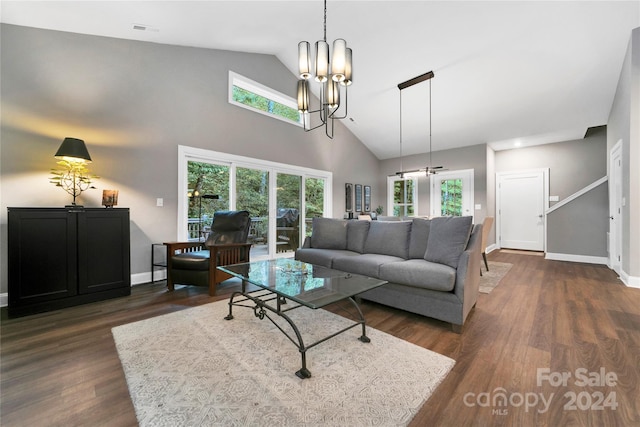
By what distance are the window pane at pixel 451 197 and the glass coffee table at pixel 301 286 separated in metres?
5.24

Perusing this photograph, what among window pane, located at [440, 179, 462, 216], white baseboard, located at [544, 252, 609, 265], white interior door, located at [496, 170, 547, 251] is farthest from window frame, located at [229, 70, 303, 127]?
white baseboard, located at [544, 252, 609, 265]

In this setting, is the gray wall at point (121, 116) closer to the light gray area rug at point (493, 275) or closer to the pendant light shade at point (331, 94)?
the pendant light shade at point (331, 94)

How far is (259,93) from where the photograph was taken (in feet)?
15.7

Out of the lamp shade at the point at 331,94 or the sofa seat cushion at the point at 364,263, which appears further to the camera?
the sofa seat cushion at the point at 364,263

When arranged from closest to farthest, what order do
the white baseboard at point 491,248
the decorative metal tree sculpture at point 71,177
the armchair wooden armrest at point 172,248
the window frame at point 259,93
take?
the decorative metal tree sculpture at point 71,177
the armchair wooden armrest at point 172,248
the window frame at point 259,93
the white baseboard at point 491,248

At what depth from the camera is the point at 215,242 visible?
3473 millimetres

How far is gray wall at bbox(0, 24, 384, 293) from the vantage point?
8.66 ft

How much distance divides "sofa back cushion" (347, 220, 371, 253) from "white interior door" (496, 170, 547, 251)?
5.22 meters

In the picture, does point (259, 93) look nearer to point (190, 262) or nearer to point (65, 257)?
point (190, 262)

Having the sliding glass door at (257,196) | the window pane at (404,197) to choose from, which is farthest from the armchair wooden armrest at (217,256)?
the window pane at (404,197)

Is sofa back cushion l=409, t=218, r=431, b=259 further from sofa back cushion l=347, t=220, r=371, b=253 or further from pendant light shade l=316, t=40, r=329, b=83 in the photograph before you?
pendant light shade l=316, t=40, r=329, b=83

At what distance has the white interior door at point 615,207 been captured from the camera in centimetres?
392

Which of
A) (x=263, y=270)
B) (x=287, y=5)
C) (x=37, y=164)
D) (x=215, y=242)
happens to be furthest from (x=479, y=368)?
(x=37, y=164)

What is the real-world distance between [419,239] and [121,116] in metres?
3.93
